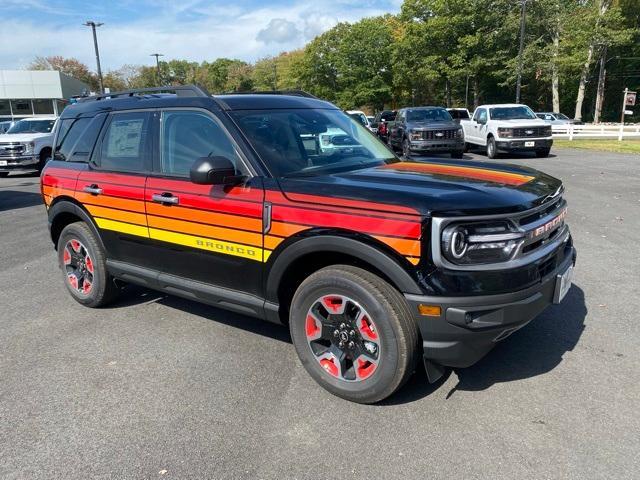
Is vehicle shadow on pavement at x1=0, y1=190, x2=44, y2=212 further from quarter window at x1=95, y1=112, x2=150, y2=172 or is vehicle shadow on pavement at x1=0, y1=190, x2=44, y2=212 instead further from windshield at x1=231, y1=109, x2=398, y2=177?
windshield at x1=231, y1=109, x2=398, y2=177

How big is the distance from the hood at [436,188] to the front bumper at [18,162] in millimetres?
16013

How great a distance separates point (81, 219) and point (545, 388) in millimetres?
4066

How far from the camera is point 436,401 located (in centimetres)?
318

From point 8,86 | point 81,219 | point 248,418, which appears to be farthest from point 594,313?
point 8,86

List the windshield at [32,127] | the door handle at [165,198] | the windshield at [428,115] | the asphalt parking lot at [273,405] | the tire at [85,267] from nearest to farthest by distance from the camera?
1. the asphalt parking lot at [273,405]
2. the door handle at [165,198]
3. the tire at [85,267]
4. the windshield at [428,115]
5. the windshield at [32,127]

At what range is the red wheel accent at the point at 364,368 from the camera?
311cm

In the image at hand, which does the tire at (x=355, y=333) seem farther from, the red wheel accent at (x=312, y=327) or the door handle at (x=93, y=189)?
the door handle at (x=93, y=189)

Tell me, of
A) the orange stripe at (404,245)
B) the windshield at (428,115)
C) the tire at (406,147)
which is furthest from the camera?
the windshield at (428,115)

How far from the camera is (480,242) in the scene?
2771 millimetres

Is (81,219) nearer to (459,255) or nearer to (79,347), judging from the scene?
(79,347)

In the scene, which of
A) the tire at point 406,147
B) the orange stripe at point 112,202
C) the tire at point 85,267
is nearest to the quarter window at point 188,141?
the orange stripe at point 112,202

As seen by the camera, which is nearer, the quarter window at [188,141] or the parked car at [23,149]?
the quarter window at [188,141]

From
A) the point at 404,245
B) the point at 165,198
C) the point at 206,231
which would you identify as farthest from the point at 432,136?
the point at 404,245

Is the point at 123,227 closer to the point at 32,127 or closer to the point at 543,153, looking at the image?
the point at 32,127
